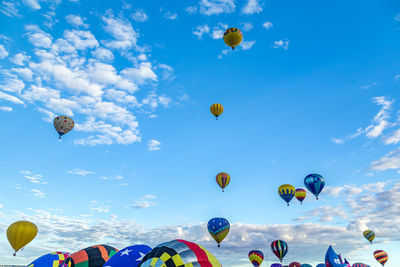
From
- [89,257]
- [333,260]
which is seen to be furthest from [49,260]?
[333,260]

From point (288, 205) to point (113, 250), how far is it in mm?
35553

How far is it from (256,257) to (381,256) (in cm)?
2634

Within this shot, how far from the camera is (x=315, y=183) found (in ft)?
140

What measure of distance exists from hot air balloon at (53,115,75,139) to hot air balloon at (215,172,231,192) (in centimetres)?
2332

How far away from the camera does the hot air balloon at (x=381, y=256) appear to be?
5761 cm

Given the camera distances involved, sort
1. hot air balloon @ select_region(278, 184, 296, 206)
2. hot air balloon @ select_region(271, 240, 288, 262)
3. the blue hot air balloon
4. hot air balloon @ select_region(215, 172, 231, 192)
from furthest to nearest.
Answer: hot air balloon @ select_region(271, 240, 288, 262) → hot air balloon @ select_region(278, 184, 296, 206) → hot air balloon @ select_region(215, 172, 231, 192) → the blue hot air balloon

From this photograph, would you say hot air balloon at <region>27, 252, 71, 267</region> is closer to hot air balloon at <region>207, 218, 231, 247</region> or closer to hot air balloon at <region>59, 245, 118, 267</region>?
hot air balloon at <region>59, 245, 118, 267</region>

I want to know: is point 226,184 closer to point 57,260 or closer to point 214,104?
point 214,104

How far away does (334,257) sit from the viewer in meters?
13.8

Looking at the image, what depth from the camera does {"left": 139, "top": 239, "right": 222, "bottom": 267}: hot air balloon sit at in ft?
35.5

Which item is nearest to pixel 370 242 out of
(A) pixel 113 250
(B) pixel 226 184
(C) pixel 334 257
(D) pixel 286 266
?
(D) pixel 286 266

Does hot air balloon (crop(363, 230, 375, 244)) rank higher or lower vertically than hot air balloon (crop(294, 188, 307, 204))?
lower

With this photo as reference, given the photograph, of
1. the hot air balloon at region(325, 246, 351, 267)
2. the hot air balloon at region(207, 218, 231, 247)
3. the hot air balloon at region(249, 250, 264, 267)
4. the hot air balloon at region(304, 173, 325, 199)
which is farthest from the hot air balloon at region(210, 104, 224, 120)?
the hot air balloon at region(325, 246, 351, 267)

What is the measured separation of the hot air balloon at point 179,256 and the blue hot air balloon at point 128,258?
207 centimetres
